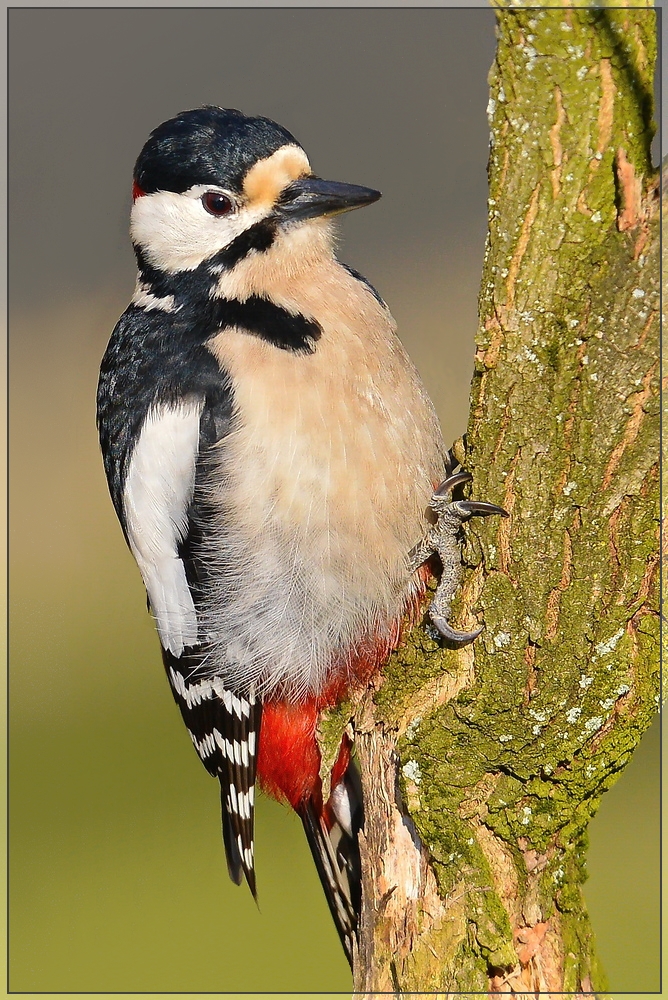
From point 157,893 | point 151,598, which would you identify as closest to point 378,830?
point 151,598

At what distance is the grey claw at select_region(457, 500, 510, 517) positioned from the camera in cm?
104

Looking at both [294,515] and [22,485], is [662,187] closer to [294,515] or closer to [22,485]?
[294,515]

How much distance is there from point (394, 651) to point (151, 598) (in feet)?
1.49

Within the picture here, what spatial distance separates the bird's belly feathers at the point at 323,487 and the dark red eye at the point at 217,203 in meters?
0.20

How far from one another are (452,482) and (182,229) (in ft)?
1.92

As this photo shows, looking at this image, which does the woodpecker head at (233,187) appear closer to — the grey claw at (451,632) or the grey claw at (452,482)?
the grey claw at (452,482)

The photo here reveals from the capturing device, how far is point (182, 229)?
4.55 ft

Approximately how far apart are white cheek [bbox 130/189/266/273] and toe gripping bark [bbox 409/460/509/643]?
497 millimetres

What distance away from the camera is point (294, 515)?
4.12 ft

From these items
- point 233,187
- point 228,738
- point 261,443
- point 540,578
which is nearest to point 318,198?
point 233,187

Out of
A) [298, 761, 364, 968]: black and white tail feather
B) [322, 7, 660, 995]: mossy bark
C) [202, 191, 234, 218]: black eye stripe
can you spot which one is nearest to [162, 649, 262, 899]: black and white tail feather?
[298, 761, 364, 968]: black and white tail feather

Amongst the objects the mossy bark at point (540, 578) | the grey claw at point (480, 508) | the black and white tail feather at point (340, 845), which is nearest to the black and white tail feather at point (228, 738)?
the black and white tail feather at point (340, 845)

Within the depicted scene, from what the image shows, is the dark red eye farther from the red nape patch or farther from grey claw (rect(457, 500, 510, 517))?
the red nape patch

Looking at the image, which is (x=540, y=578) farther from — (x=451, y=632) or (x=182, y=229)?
(x=182, y=229)
